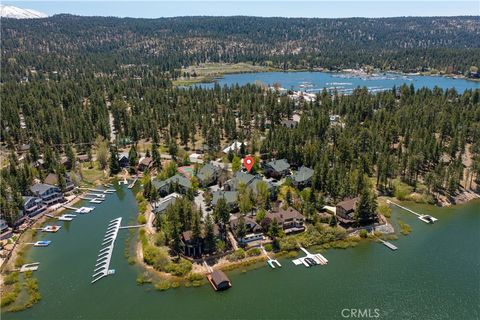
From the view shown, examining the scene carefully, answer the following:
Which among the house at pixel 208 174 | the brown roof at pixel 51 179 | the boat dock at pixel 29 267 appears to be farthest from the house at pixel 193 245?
the brown roof at pixel 51 179

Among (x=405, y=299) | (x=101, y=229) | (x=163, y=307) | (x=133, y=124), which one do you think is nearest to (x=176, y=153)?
(x=133, y=124)

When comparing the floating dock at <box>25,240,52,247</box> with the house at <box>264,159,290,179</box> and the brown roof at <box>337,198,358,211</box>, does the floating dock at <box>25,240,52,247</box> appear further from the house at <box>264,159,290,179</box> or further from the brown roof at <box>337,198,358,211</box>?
the brown roof at <box>337,198,358,211</box>

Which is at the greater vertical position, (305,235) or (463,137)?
(463,137)

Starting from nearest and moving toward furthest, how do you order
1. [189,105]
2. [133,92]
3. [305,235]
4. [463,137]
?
[305,235], [463,137], [189,105], [133,92]

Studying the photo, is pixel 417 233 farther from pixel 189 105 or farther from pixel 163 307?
pixel 189 105

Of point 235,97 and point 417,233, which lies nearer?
point 417,233

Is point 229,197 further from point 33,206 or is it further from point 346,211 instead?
point 33,206
